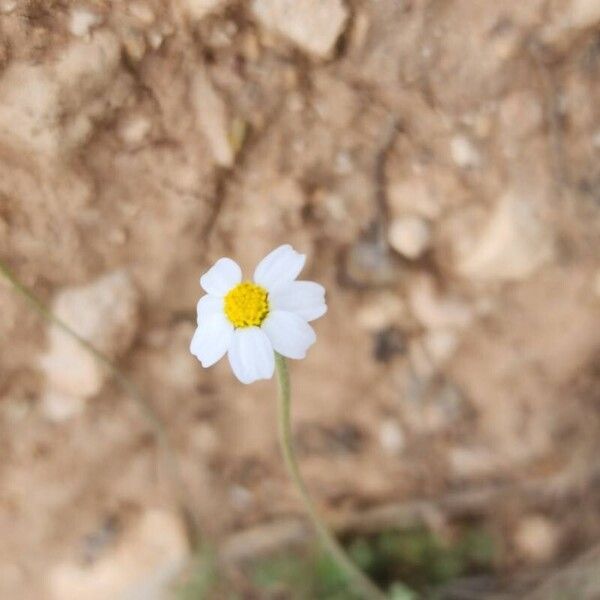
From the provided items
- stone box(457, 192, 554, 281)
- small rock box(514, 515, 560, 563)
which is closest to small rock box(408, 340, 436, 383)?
stone box(457, 192, 554, 281)

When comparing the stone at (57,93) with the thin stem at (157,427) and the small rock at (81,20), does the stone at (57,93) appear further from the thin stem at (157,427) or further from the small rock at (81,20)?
Answer: the thin stem at (157,427)

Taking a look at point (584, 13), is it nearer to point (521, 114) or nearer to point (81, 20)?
point (521, 114)

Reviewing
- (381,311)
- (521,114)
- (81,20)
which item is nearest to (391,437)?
(381,311)

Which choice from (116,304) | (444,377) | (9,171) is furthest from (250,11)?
(444,377)

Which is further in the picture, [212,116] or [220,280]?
[212,116]

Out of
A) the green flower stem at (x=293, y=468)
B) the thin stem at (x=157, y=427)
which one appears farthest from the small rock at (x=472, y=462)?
the thin stem at (x=157, y=427)
